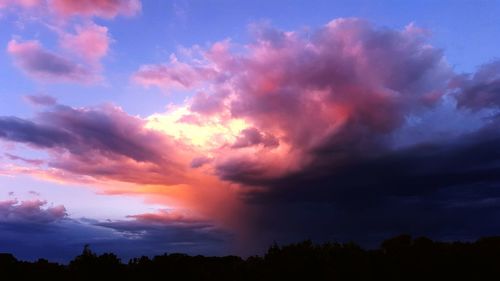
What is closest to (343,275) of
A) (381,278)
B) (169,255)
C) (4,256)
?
(381,278)

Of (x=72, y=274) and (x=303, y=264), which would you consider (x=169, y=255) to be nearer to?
(x=72, y=274)

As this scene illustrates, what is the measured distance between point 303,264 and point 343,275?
5.82 meters

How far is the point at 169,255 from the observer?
247ft

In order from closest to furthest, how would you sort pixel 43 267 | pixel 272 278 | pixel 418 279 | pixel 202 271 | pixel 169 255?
pixel 418 279, pixel 272 278, pixel 202 271, pixel 169 255, pixel 43 267

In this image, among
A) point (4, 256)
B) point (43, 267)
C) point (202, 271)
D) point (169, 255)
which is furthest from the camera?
point (4, 256)

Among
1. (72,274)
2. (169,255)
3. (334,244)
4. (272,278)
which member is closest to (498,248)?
(334,244)

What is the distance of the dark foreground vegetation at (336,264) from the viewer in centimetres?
5366

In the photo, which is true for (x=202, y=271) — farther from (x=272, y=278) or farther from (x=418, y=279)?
(x=418, y=279)

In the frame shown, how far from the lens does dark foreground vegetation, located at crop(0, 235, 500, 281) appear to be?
176 feet

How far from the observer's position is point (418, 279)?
172 ft

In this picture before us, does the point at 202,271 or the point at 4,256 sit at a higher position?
the point at 4,256

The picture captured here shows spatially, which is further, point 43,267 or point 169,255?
point 43,267

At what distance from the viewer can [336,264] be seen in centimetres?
5588

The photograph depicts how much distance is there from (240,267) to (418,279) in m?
21.8
